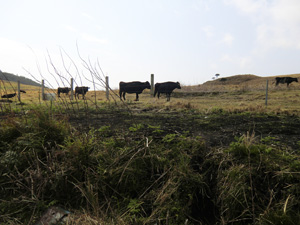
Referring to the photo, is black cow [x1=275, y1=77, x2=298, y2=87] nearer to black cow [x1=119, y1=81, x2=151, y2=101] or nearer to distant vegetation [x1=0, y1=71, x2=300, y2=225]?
black cow [x1=119, y1=81, x2=151, y2=101]

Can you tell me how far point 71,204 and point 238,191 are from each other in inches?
71.7

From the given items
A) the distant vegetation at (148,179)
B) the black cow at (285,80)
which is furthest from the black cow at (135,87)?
the black cow at (285,80)

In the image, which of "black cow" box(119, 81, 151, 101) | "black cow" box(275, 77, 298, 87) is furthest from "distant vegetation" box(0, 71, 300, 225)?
"black cow" box(275, 77, 298, 87)

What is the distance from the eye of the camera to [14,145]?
9.82 feet

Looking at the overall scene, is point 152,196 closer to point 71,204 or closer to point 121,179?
point 121,179

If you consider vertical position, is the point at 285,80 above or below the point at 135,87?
above

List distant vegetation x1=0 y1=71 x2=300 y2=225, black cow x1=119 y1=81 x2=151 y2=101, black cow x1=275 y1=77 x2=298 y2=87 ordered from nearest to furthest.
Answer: distant vegetation x1=0 y1=71 x2=300 y2=225 → black cow x1=119 y1=81 x2=151 y2=101 → black cow x1=275 y1=77 x2=298 y2=87

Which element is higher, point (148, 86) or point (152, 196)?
point (148, 86)

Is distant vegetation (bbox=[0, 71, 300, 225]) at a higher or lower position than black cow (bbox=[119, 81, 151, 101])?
lower

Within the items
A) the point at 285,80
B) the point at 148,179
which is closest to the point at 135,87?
the point at 148,179

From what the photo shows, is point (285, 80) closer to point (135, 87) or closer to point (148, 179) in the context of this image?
point (135, 87)

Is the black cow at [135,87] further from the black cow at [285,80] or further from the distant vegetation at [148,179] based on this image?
the black cow at [285,80]

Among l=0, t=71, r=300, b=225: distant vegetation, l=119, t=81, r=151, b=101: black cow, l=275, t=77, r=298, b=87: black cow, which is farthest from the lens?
l=275, t=77, r=298, b=87: black cow

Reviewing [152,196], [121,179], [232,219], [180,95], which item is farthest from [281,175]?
[180,95]
